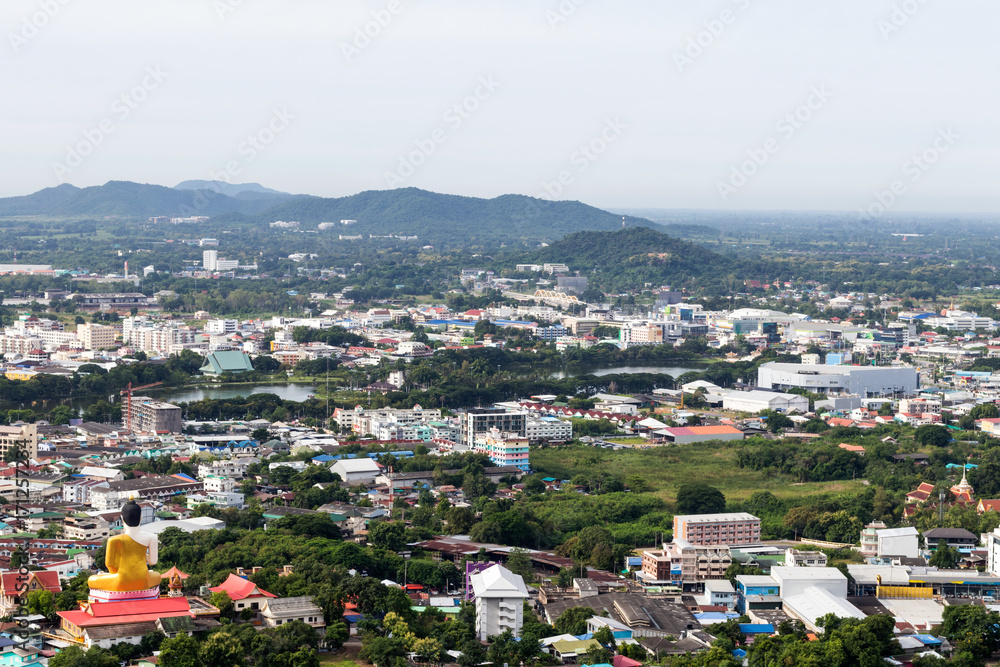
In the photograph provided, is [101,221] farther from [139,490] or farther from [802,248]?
[139,490]

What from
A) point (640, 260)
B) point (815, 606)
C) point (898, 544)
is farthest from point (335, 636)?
point (640, 260)

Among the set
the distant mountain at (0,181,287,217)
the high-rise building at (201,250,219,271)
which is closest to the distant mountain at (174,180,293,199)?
the distant mountain at (0,181,287,217)

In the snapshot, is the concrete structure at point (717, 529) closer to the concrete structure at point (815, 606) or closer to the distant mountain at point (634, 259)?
the concrete structure at point (815, 606)

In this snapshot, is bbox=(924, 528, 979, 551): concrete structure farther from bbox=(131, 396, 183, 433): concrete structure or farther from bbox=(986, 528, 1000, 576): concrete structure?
bbox=(131, 396, 183, 433): concrete structure

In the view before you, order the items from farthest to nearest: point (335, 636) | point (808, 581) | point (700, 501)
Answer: point (700, 501), point (808, 581), point (335, 636)

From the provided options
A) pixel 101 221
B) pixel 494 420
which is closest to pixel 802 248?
pixel 101 221

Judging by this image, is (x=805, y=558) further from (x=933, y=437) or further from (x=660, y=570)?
(x=933, y=437)
